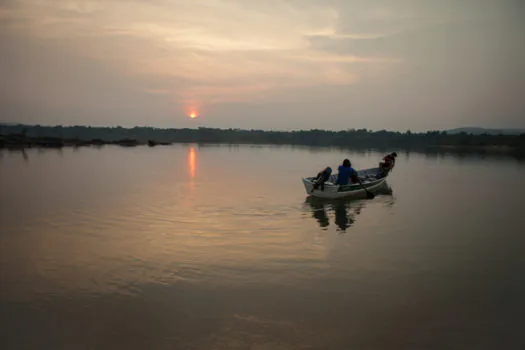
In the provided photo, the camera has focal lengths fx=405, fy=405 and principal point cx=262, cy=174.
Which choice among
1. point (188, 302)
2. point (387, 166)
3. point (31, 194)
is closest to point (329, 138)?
point (387, 166)

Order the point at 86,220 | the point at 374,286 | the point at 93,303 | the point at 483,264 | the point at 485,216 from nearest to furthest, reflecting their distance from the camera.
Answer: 1. the point at 93,303
2. the point at 374,286
3. the point at 483,264
4. the point at 86,220
5. the point at 485,216

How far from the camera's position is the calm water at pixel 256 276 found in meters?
6.54

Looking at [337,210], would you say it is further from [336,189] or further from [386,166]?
[386,166]

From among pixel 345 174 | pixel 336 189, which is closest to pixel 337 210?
pixel 336 189

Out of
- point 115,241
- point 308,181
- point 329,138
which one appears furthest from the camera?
point 329,138

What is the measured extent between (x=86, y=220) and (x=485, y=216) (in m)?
16.6

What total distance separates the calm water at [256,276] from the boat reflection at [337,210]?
0.16m

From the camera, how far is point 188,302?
7.68m

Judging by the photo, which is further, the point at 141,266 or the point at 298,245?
the point at 298,245

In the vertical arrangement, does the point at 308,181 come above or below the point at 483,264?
above

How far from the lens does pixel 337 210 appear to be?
18516mm

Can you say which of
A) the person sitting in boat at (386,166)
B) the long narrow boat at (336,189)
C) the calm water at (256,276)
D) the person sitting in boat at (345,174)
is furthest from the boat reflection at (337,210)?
the person sitting in boat at (386,166)

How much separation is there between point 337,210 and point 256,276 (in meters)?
10.0

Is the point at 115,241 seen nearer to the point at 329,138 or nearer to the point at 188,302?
the point at 188,302
